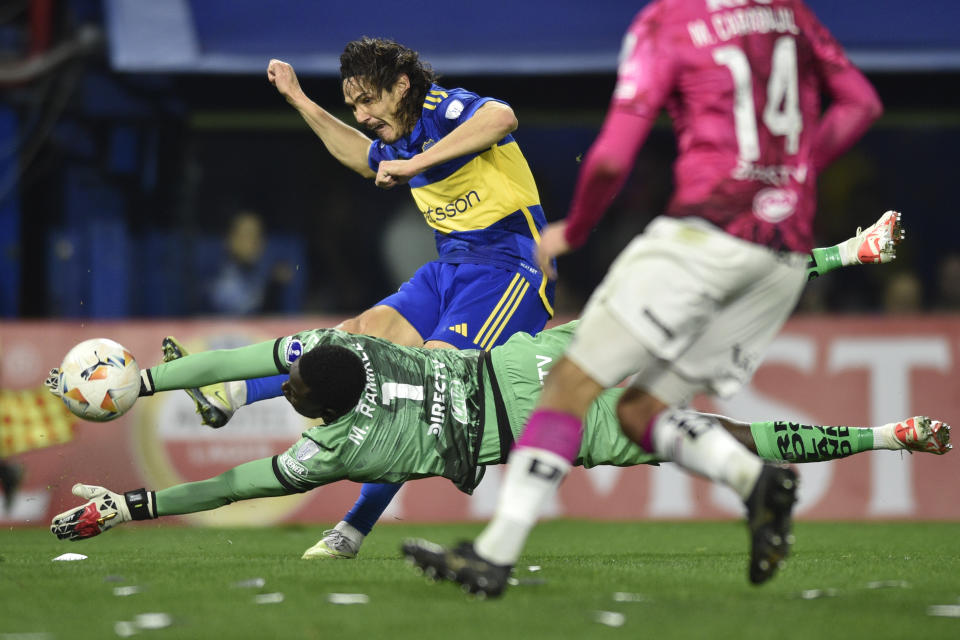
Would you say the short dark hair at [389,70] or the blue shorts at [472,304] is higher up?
the short dark hair at [389,70]

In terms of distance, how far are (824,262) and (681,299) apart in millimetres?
2309

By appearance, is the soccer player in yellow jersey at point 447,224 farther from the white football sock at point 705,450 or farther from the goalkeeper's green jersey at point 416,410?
the white football sock at point 705,450

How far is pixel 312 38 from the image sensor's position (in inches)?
463

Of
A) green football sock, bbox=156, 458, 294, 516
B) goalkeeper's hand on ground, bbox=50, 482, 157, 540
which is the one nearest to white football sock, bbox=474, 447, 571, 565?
green football sock, bbox=156, 458, 294, 516

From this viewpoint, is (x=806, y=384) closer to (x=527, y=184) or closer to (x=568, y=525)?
(x=568, y=525)

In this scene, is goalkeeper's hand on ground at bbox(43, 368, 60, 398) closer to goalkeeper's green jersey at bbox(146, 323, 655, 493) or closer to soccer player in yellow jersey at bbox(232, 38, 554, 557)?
A: goalkeeper's green jersey at bbox(146, 323, 655, 493)

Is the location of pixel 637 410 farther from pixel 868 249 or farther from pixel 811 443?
pixel 868 249

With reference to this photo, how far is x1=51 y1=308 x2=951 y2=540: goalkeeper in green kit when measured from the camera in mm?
4977

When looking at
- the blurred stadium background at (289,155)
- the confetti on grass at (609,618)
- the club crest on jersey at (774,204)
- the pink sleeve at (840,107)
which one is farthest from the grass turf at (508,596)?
the blurred stadium background at (289,155)

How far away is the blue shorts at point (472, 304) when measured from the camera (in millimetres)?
6023

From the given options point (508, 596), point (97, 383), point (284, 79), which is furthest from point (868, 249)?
point (97, 383)

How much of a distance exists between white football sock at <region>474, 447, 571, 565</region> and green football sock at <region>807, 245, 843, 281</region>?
7.92 ft

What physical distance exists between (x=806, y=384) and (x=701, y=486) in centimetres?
114

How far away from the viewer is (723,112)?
3.85m
